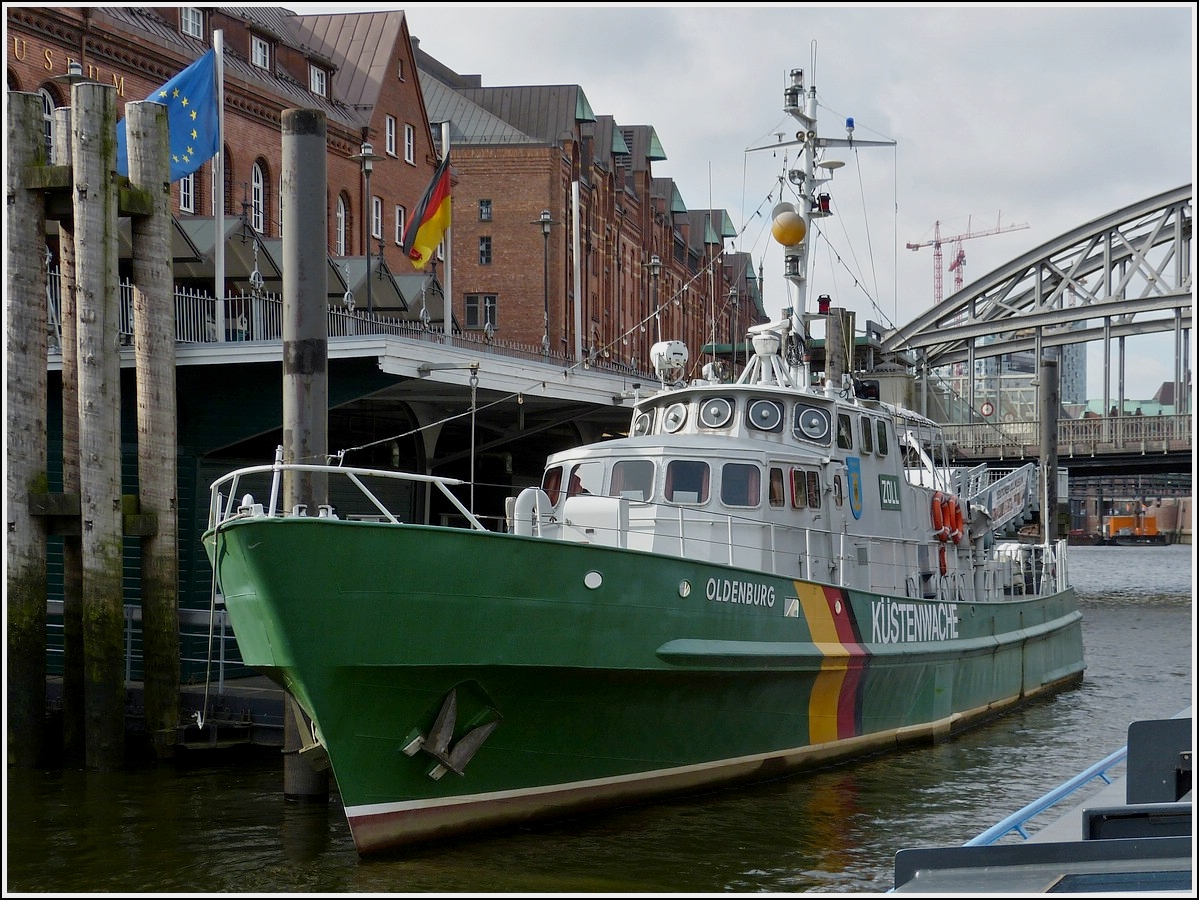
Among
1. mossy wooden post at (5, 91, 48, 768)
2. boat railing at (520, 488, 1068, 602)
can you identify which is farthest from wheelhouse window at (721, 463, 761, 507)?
mossy wooden post at (5, 91, 48, 768)

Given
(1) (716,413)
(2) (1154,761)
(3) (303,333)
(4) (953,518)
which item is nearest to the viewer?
(2) (1154,761)

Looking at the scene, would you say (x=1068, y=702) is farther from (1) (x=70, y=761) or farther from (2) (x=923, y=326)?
(2) (x=923, y=326)

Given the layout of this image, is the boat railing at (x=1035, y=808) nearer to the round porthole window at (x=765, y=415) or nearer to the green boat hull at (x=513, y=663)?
the green boat hull at (x=513, y=663)

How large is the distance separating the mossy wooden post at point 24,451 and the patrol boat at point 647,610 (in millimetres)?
2205

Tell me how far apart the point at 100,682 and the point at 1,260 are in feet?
16.0

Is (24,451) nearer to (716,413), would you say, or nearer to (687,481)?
(687,481)

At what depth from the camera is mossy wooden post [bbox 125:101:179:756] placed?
15367 millimetres

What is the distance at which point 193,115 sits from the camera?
64.7ft

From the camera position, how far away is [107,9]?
30328 millimetres

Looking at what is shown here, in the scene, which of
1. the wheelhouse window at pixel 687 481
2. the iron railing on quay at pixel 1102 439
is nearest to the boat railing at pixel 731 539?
the wheelhouse window at pixel 687 481

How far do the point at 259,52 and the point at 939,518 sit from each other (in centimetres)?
2680

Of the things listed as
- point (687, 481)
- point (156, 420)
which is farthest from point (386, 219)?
point (687, 481)

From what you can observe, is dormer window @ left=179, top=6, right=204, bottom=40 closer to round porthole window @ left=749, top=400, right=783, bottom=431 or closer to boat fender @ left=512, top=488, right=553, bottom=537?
round porthole window @ left=749, top=400, right=783, bottom=431

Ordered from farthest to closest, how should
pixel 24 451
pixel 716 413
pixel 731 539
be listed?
pixel 716 413 < pixel 24 451 < pixel 731 539
